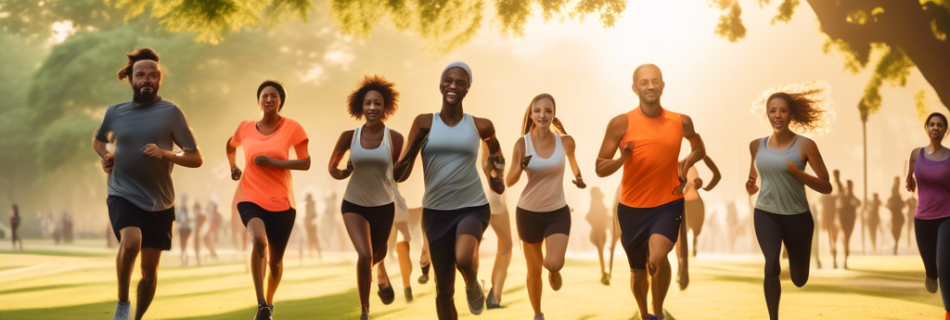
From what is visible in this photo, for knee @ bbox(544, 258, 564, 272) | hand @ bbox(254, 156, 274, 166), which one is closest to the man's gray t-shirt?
hand @ bbox(254, 156, 274, 166)

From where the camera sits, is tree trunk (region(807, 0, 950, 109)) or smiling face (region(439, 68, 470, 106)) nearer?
smiling face (region(439, 68, 470, 106))

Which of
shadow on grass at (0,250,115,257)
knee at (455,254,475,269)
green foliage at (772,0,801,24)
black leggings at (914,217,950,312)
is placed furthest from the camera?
shadow on grass at (0,250,115,257)

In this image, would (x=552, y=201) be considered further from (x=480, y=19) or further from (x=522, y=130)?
(x=480, y=19)

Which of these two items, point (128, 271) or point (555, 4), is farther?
point (555, 4)

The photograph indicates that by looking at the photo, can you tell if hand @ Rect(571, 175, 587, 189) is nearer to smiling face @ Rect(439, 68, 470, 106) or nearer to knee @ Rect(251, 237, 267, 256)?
smiling face @ Rect(439, 68, 470, 106)

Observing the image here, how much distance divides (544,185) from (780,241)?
2278 mm

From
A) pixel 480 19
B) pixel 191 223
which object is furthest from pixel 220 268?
pixel 480 19

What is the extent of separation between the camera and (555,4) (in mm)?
18078

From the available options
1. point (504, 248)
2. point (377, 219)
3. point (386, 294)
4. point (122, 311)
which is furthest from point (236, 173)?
point (504, 248)

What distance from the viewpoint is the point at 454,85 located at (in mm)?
7035

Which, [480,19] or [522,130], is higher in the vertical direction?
[480,19]

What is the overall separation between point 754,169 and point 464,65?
11.2 feet

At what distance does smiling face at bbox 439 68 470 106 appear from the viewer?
7.03 m

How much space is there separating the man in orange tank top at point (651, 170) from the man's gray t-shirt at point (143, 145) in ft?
12.5
